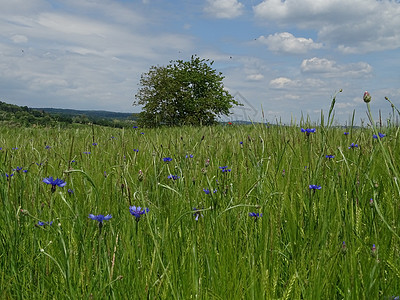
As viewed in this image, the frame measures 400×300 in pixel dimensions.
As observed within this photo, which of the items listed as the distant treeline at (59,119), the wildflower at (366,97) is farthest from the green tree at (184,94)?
the wildflower at (366,97)

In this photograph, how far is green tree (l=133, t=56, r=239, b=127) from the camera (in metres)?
27.3

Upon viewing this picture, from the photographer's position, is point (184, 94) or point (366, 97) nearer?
point (366, 97)

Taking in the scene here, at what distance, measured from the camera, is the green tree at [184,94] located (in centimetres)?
2733

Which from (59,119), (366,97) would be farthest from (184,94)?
(366,97)

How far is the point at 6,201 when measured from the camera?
1743 mm

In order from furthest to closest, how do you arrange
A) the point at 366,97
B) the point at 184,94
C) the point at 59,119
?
the point at 184,94 → the point at 59,119 → the point at 366,97

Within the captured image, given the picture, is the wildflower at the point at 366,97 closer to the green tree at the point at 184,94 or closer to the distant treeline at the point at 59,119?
the distant treeline at the point at 59,119

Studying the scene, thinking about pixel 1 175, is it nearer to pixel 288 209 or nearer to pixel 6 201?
pixel 6 201

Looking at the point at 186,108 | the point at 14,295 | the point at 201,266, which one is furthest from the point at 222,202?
the point at 186,108

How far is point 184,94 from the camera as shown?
2803 cm

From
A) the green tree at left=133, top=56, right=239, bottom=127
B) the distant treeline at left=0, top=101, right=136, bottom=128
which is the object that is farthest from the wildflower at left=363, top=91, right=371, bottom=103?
the green tree at left=133, top=56, right=239, bottom=127

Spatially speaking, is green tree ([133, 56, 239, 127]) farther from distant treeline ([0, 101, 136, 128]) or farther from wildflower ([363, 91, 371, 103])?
wildflower ([363, 91, 371, 103])

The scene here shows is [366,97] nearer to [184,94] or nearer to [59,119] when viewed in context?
[59,119]

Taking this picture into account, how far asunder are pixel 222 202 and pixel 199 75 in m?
27.3
